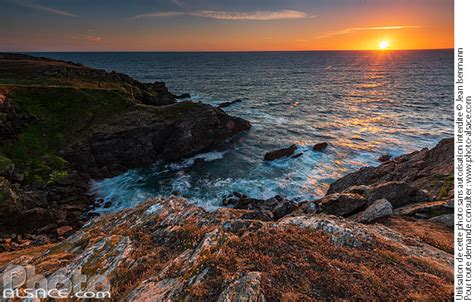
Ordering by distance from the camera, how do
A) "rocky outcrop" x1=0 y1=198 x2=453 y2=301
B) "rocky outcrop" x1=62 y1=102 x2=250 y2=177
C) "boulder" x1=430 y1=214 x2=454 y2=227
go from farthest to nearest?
"rocky outcrop" x1=62 y1=102 x2=250 y2=177, "boulder" x1=430 y1=214 x2=454 y2=227, "rocky outcrop" x1=0 y1=198 x2=453 y2=301

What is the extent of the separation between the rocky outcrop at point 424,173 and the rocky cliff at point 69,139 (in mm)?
27519

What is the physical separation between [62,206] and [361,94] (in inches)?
3955

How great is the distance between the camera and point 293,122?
6106 centimetres

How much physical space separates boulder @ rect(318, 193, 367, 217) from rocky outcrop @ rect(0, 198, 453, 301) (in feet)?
12.6

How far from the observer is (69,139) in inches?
1419

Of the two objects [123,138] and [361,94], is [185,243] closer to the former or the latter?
[123,138]

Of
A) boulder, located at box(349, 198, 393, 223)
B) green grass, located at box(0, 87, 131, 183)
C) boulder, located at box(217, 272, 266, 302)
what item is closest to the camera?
boulder, located at box(217, 272, 266, 302)

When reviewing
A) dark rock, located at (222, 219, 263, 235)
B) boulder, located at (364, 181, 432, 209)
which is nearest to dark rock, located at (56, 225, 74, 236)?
dark rock, located at (222, 219, 263, 235)

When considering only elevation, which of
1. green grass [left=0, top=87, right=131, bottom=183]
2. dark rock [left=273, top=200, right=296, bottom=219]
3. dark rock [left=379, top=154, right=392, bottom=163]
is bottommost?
dark rock [left=273, top=200, right=296, bottom=219]

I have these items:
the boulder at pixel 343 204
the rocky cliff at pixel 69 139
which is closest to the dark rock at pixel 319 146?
the rocky cliff at pixel 69 139

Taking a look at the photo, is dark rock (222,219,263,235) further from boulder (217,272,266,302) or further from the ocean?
the ocean

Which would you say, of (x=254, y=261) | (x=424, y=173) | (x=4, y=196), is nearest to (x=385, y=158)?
(x=424, y=173)

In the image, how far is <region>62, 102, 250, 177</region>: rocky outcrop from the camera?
35531 millimetres

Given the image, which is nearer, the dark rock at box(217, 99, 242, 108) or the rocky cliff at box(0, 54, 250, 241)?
the rocky cliff at box(0, 54, 250, 241)
